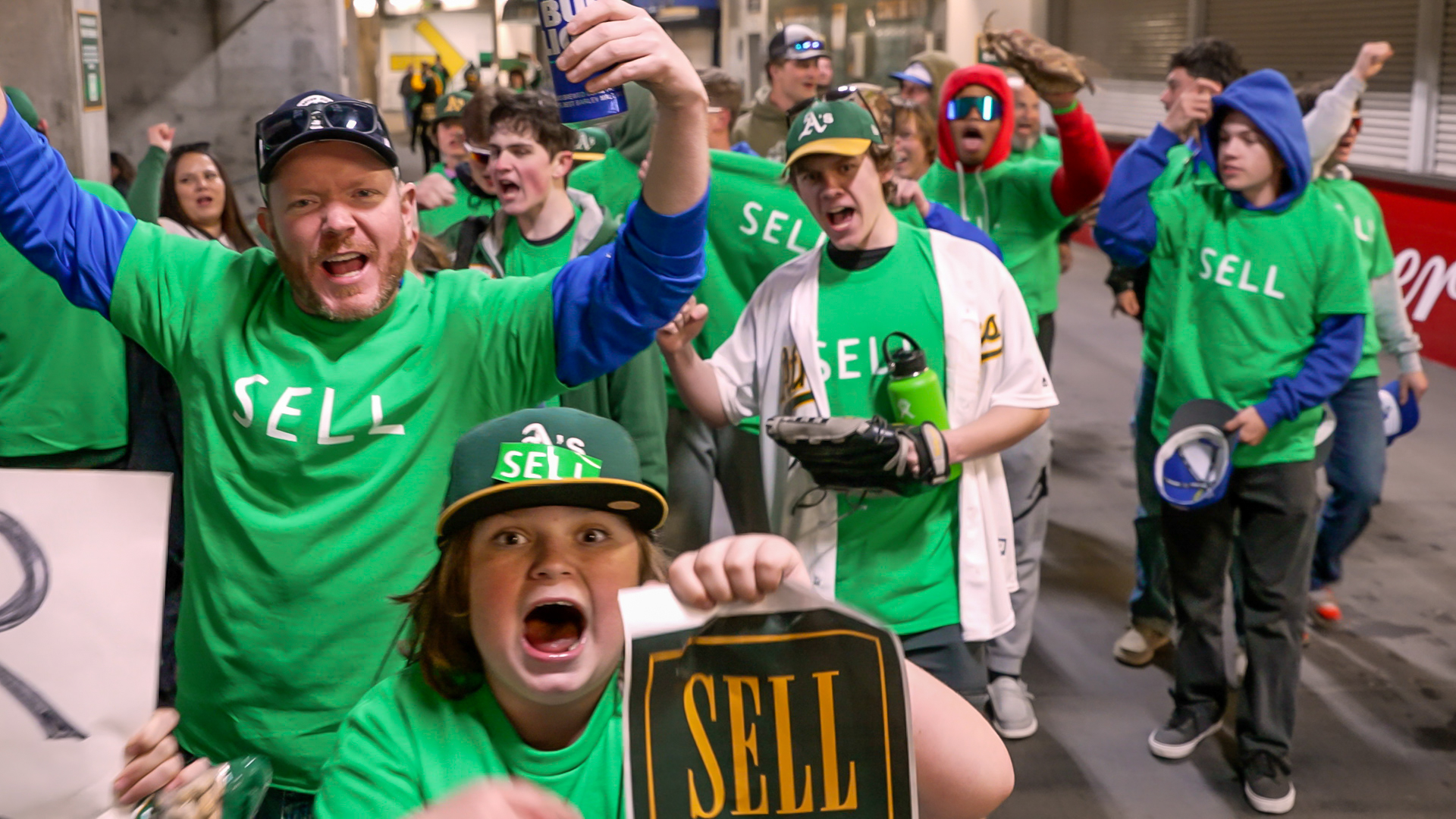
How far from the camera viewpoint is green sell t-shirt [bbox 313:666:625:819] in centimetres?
179

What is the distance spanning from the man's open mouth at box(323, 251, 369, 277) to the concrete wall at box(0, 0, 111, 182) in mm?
5791

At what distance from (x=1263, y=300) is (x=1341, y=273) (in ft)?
0.77

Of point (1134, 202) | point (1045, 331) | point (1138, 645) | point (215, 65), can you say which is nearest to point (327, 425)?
point (1134, 202)

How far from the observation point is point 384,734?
1.83 metres

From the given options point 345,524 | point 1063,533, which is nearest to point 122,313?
point 345,524

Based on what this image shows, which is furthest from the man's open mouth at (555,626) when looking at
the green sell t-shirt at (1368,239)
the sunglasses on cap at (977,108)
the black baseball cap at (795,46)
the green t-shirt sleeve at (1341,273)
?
the black baseball cap at (795,46)

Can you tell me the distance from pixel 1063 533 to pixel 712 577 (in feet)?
19.9

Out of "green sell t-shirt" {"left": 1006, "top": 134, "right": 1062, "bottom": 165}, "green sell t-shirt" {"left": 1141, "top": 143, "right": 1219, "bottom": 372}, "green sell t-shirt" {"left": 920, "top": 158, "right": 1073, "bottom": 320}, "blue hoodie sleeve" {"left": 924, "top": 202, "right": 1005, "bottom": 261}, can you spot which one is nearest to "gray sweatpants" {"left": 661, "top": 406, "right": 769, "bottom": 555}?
"blue hoodie sleeve" {"left": 924, "top": 202, "right": 1005, "bottom": 261}

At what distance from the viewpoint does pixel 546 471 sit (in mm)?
1819

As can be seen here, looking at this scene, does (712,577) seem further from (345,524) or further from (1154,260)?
(1154,260)

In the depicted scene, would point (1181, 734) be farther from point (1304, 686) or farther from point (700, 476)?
point (700, 476)

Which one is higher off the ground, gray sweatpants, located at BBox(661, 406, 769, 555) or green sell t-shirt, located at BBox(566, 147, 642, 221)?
green sell t-shirt, located at BBox(566, 147, 642, 221)

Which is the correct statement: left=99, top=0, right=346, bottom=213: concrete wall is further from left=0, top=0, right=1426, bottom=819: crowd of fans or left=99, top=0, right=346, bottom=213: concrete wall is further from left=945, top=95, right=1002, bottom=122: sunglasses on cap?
left=945, top=95, right=1002, bottom=122: sunglasses on cap

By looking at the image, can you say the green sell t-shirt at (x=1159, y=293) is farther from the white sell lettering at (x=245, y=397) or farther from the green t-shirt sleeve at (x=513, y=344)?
the white sell lettering at (x=245, y=397)
